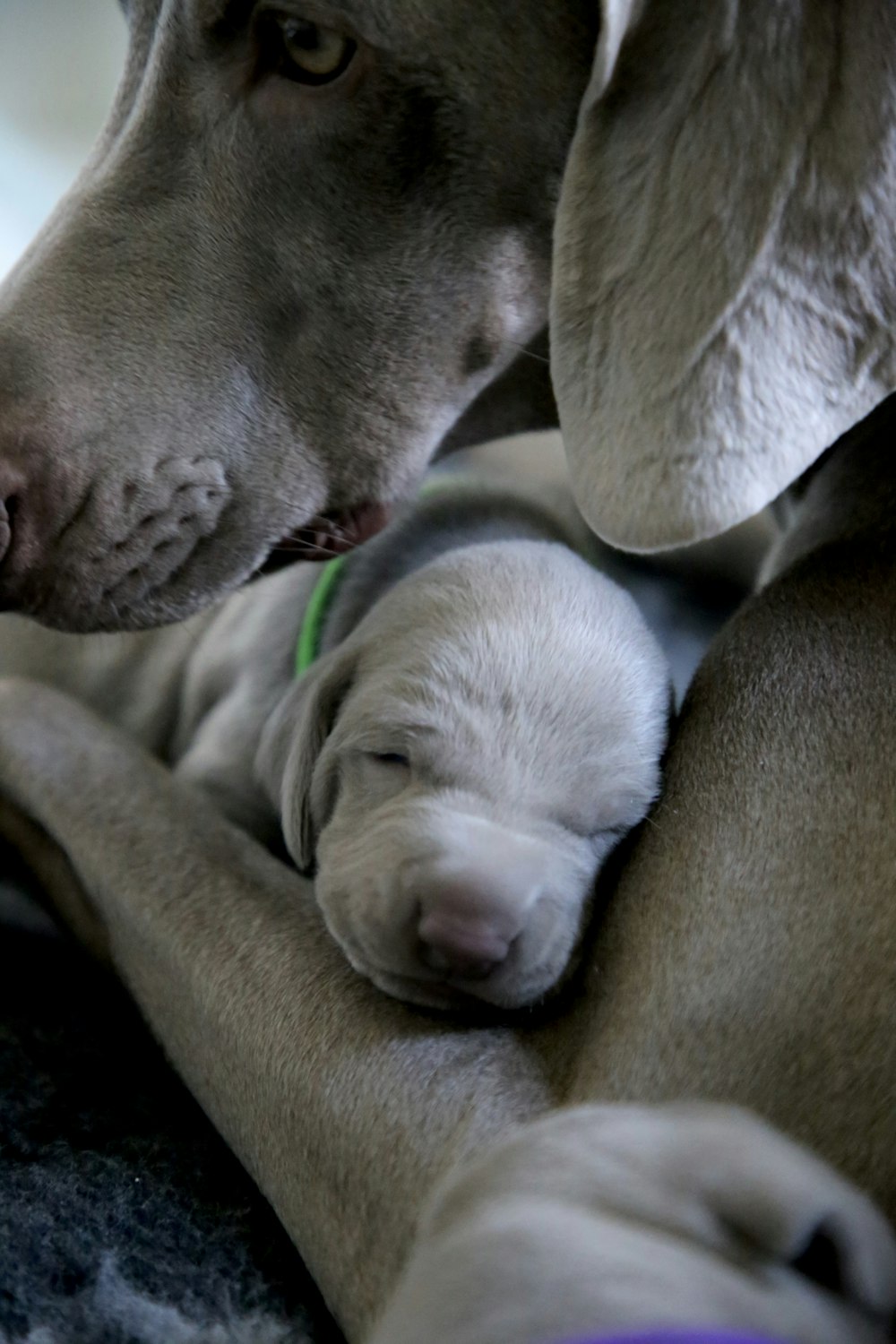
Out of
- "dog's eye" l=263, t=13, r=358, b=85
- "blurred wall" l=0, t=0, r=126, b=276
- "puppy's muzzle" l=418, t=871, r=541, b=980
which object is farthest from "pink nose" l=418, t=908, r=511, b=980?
"blurred wall" l=0, t=0, r=126, b=276

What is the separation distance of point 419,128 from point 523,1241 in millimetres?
833

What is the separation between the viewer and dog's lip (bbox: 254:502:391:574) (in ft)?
4.04

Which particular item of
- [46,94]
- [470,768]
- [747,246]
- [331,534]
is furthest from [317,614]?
[46,94]

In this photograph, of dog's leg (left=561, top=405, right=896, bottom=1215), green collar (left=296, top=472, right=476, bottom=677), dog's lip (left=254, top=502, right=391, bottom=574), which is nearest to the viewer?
dog's leg (left=561, top=405, right=896, bottom=1215)

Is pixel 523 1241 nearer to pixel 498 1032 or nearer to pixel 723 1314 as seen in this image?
pixel 723 1314

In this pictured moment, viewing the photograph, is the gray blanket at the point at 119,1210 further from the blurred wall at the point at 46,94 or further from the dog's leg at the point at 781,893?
the blurred wall at the point at 46,94

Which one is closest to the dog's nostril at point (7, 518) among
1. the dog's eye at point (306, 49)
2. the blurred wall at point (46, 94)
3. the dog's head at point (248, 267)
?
the dog's head at point (248, 267)

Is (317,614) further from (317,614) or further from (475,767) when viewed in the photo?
(475,767)

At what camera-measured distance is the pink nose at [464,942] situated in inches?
37.9

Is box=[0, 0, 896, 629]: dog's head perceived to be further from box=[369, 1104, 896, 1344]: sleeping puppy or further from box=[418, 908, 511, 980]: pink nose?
box=[369, 1104, 896, 1344]: sleeping puppy

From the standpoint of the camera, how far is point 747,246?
964 mm

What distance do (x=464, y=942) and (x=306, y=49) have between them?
0.68 metres

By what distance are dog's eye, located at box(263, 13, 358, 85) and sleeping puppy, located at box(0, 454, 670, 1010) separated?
1.43 ft

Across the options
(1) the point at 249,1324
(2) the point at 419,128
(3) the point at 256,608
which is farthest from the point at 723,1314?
(3) the point at 256,608
